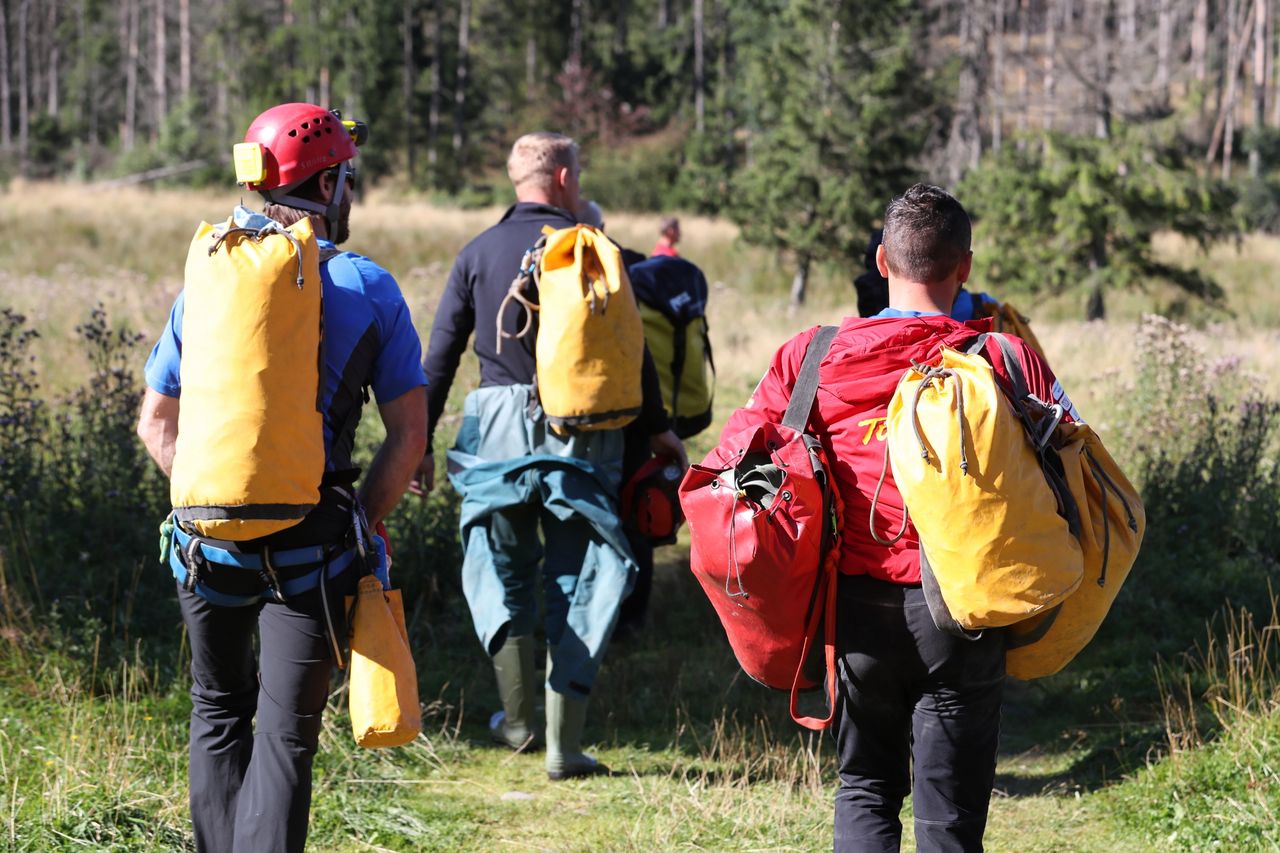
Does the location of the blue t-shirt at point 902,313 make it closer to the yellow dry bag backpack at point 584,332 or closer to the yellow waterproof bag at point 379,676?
the yellow waterproof bag at point 379,676

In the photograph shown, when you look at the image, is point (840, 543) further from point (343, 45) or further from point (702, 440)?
point (343, 45)

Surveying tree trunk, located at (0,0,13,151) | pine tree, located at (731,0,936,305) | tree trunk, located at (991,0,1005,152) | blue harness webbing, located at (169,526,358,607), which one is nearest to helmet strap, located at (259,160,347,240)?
blue harness webbing, located at (169,526,358,607)

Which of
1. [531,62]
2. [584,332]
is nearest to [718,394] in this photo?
[584,332]

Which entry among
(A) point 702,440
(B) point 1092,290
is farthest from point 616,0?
(A) point 702,440

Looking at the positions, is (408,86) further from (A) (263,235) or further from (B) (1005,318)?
(A) (263,235)

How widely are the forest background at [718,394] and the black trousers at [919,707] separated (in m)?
1.06

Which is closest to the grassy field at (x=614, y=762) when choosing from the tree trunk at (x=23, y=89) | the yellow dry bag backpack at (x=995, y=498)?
the yellow dry bag backpack at (x=995, y=498)

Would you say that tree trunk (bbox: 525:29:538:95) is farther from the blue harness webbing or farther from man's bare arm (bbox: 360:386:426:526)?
the blue harness webbing

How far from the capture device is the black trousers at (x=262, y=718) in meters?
2.98

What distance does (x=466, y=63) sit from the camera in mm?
48625

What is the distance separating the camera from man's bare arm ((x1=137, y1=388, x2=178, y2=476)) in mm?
3174

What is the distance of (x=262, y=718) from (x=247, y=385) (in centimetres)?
78

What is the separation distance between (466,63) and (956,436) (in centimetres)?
4837

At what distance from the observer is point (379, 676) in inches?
118
